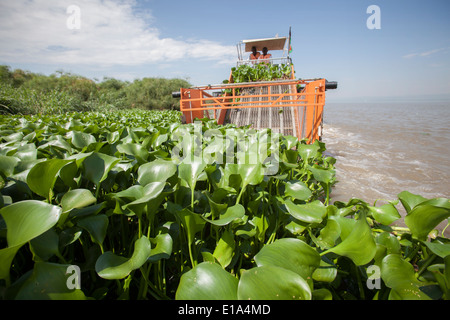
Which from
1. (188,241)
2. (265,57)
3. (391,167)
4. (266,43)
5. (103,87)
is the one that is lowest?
(391,167)

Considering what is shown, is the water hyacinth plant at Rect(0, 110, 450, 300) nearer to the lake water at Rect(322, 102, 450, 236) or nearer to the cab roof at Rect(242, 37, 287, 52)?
the lake water at Rect(322, 102, 450, 236)

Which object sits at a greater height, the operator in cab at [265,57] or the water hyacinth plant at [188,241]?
the operator in cab at [265,57]

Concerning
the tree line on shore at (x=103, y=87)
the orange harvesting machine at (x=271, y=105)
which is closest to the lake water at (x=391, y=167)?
the orange harvesting machine at (x=271, y=105)

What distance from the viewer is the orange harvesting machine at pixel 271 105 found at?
3.94 meters

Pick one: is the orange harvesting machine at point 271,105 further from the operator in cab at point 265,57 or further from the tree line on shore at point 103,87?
the tree line on shore at point 103,87

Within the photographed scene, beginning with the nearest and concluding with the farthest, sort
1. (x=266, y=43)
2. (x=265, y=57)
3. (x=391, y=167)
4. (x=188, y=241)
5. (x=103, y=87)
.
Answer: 1. (x=188, y=241)
2. (x=391, y=167)
3. (x=265, y=57)
4. (x=266, y=43)
5. (x=103, y=87)

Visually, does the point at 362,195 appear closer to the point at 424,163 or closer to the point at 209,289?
the point at 424,163

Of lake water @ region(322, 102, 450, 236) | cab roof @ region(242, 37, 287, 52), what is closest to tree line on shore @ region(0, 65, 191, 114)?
cab roof @ region(242, 37, 287, 52)

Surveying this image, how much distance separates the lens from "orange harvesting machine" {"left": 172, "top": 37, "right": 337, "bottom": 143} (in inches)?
155

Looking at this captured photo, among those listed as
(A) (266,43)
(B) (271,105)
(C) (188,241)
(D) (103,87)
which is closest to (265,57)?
(A) (266,43)

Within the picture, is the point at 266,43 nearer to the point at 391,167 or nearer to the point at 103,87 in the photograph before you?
the point at 391,167

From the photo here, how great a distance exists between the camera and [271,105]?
4082mm

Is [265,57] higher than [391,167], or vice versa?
[265,57]

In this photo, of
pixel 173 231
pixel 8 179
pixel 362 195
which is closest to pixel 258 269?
pixel 173 231
